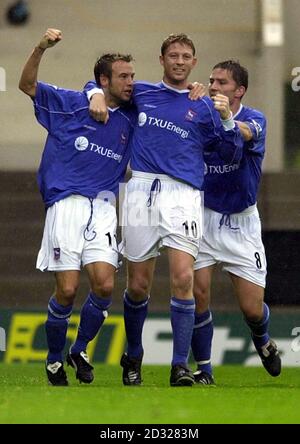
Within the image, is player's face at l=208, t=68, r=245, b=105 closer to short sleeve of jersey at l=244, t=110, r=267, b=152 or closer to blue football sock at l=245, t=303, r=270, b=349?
short sleeve of jersey at l=244, t=110, r=267, b=152

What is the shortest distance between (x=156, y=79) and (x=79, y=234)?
4578 millimetres

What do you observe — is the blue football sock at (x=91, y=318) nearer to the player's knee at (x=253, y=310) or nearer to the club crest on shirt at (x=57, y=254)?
the club crest on shirt at (x=57, y=254)

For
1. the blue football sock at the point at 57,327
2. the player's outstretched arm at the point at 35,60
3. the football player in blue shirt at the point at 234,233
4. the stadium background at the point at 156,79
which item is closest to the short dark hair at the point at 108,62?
the player's outstretched arm at the point at 35,60

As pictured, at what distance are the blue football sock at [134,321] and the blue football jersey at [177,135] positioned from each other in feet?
2.98

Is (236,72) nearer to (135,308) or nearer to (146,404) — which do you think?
(135,308)

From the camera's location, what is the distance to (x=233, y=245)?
33.9 feet

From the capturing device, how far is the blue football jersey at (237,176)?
9.98 meters

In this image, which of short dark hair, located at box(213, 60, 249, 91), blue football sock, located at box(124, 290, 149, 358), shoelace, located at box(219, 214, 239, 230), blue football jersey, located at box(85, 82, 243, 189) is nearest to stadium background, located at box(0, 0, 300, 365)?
shoelace, located at box(219, 214, 239, 230)

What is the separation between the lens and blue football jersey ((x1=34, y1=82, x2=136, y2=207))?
958cm

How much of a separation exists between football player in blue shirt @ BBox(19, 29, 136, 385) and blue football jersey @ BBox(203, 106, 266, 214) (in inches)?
28.7

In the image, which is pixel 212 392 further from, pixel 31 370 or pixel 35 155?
pixel 35 155

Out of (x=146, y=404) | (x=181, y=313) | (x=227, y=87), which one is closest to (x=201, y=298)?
(x=181, y=313)
